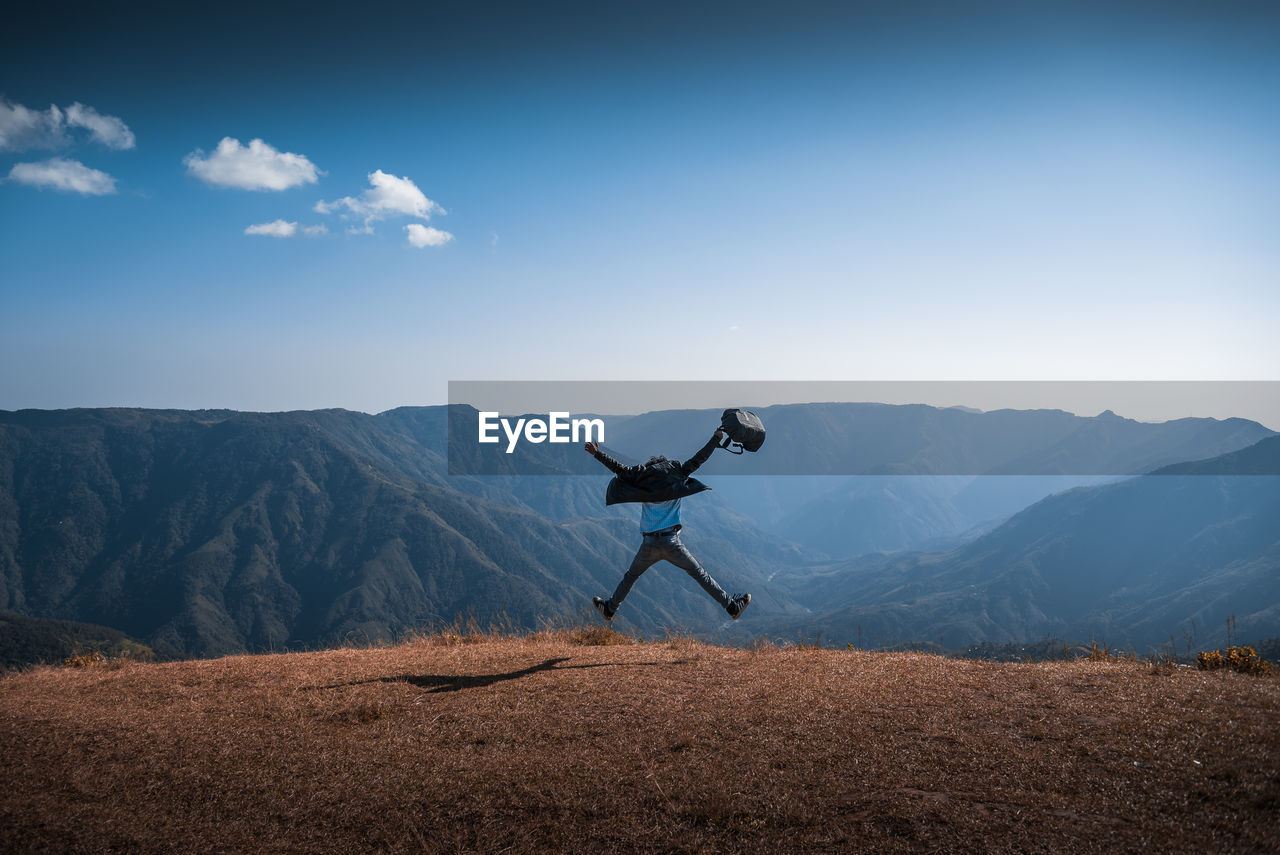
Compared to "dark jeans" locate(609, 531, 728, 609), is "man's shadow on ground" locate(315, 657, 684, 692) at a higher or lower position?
lower

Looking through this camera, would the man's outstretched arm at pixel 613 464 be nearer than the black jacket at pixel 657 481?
Yes

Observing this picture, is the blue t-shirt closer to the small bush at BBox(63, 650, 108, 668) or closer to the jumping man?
the jumping man

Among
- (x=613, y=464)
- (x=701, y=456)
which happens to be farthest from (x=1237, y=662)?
(x=613, y=464)

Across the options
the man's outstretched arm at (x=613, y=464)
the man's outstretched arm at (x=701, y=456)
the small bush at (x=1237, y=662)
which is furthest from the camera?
the man's outstretched arm at (x=701, y=456)

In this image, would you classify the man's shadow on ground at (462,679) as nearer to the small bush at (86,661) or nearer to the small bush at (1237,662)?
the small bush at (86,661)

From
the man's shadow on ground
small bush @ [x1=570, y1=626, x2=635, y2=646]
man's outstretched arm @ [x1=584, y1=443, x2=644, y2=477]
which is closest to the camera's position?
the man's shadow on ground

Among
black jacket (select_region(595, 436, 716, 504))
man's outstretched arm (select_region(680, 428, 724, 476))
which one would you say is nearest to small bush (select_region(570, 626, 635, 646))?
black jacket (select_region(595, 436, 716, 504))

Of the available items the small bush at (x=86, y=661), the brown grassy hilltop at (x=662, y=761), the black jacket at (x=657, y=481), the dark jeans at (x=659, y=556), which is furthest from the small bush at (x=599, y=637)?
the small bush at (x=86, y=661)

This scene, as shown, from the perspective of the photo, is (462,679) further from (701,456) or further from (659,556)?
(701,456)
